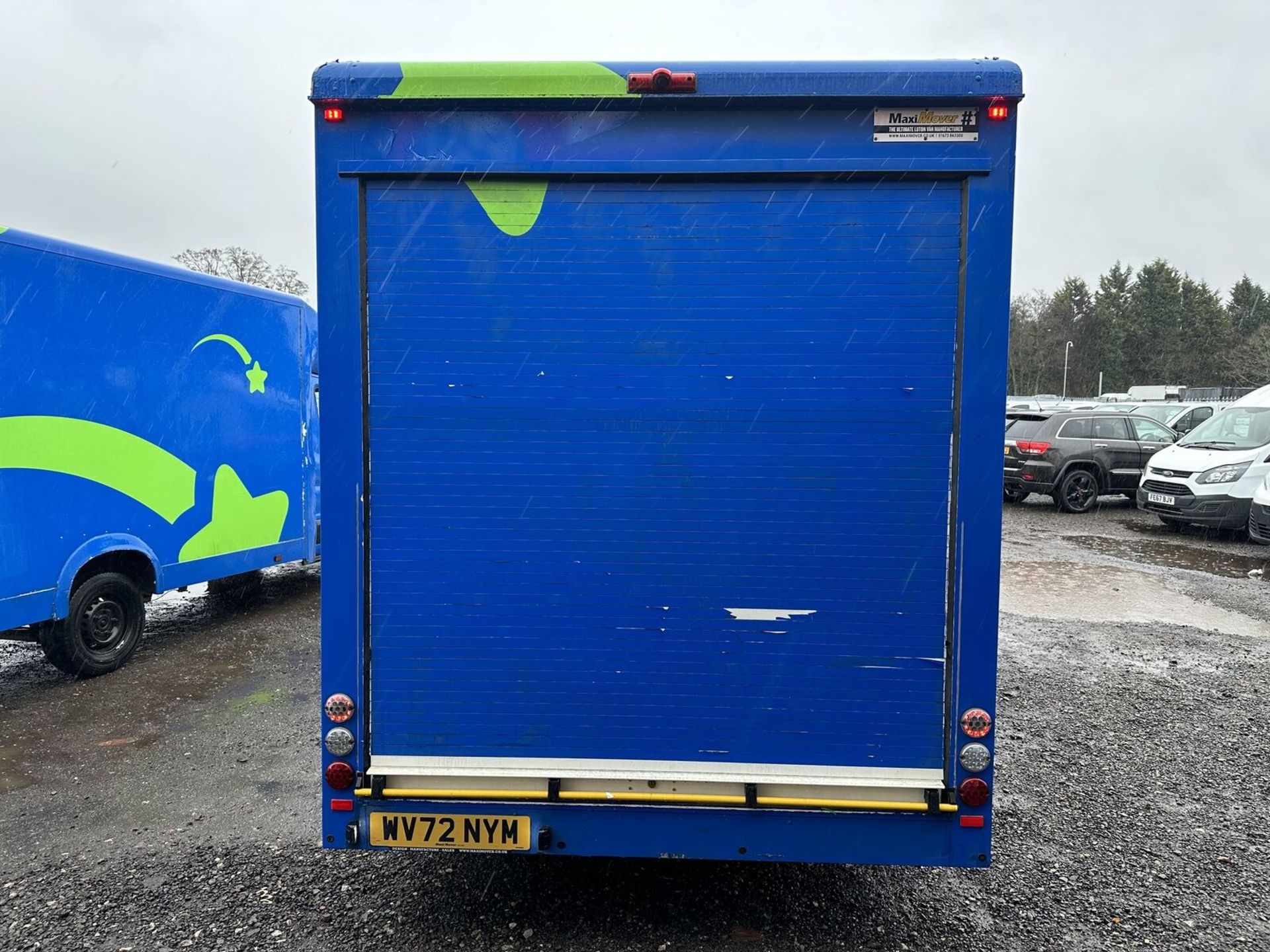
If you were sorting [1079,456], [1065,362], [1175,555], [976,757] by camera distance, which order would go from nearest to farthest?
[976,757], [1175,555], [1079,456], [1065,362]

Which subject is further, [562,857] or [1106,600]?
[1106,600]

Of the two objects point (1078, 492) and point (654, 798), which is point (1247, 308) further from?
point (654, 798)

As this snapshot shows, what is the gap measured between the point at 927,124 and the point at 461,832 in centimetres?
277

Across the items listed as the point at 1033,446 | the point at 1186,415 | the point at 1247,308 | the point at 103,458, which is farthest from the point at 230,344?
the point at 1247,308

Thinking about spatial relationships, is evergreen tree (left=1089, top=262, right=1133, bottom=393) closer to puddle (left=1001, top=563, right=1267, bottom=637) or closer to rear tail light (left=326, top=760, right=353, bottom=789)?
puddle (left=1001, top=563, right=1267, bottom=637)

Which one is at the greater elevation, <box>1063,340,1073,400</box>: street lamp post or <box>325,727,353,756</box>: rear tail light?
<box>1063,340,1073,400</box>: street lamp post

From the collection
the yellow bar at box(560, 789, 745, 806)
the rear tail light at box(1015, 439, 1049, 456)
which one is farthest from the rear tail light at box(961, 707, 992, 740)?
the rear tail light at box(1015, 439, 1049, 456)

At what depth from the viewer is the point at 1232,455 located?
12305mm

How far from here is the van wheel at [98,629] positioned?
235 inches

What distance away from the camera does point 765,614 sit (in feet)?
8.95

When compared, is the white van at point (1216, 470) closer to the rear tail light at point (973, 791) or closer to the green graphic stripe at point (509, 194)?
the rear tail light at point (973, 791)

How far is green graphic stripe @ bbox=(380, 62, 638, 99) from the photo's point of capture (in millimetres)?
2596

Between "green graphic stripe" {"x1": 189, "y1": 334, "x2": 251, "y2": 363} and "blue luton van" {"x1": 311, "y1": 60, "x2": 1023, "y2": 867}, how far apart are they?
16.6 ft

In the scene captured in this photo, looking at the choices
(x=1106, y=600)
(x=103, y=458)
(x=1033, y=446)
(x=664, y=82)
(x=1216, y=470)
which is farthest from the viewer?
(x=1033, y=446)
